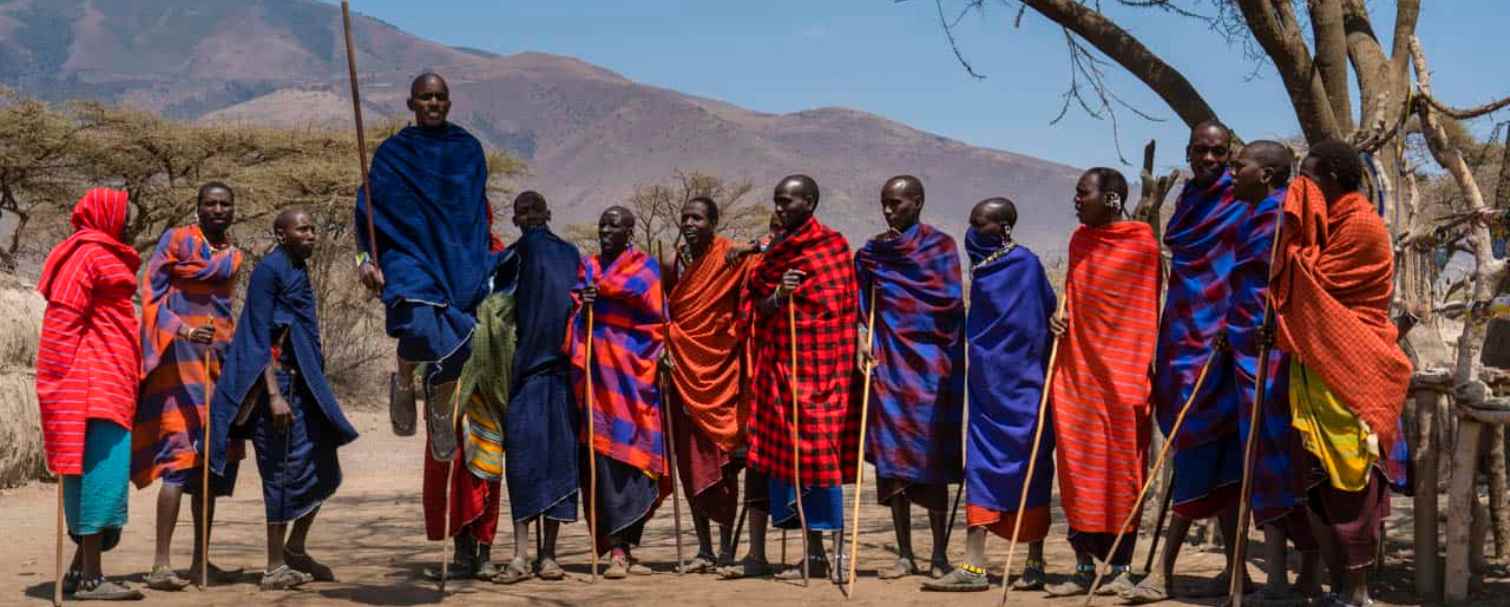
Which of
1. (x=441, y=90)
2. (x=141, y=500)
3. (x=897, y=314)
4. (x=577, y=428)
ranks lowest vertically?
(x=141, y=500)

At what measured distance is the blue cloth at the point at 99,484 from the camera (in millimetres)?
6996

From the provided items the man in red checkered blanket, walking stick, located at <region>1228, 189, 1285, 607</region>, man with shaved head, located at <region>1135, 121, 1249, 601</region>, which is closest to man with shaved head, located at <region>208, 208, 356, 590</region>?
the man in red checkered blanket

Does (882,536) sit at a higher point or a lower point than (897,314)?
lower

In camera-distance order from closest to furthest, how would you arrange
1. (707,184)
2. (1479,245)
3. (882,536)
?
1. (1479,245)
2. (882,536)
3. (707,184)

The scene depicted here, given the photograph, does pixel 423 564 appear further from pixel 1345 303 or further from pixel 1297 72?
pixel 1297 72

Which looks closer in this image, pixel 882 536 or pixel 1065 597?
pixel 1065 597

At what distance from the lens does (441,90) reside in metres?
7.36

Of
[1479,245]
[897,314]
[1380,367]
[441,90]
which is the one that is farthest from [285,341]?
Result: [1479,245]

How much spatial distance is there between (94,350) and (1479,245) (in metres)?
6.09

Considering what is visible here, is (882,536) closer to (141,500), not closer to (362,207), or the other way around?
(362,207)

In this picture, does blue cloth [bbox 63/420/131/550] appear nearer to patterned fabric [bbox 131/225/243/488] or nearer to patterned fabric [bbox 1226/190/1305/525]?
patterned fabric [bbox 131/225/243/488]

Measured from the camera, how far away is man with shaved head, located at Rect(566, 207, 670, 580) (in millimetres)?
7922

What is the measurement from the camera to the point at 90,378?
698 centimetres

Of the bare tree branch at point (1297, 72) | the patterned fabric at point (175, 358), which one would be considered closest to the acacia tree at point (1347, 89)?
the bare tree branch at point (1297, 72)
